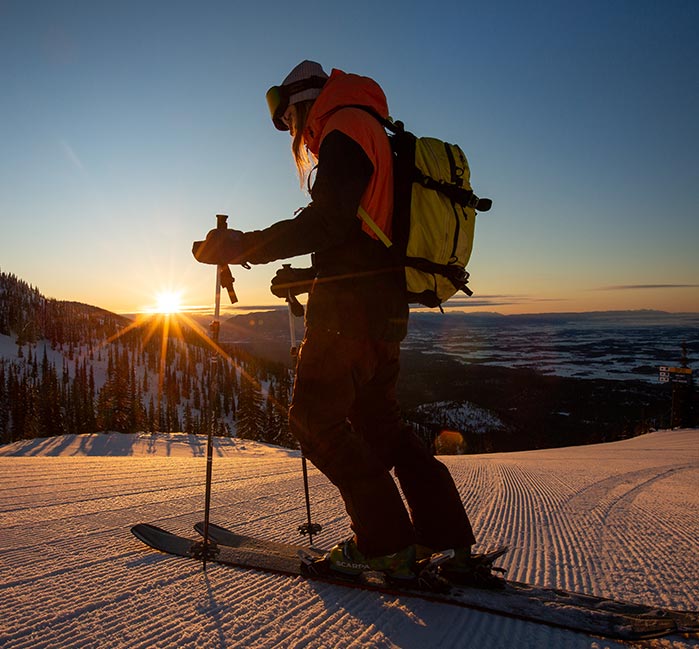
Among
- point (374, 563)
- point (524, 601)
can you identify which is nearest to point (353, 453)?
point (374, 563)

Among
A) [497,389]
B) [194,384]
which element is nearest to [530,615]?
[194,384]

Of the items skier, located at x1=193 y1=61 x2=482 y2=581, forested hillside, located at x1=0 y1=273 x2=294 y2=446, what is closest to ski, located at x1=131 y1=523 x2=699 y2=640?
skier, located at x1=193 y1=61 x2=482 y2=581

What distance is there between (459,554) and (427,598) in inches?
11.6

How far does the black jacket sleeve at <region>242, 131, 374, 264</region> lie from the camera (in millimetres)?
1752

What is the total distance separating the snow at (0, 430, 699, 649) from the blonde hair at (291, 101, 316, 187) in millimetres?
1972

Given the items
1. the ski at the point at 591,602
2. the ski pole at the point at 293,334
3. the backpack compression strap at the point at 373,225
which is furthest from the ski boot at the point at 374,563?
the backpack compression strap at the point at 373,225

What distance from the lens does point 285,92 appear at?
7.09 feet

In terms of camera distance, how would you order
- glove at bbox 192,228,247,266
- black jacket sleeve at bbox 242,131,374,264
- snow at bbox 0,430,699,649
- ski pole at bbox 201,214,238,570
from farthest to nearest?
ski pole at bbox 201,214,238,570, glove at bbox 192,228,247,266, black jacket sleeve at bbox 242,131,374,264, snow at bbox 0,430,699,649

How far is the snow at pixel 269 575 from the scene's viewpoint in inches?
58.6

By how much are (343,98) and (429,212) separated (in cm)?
60

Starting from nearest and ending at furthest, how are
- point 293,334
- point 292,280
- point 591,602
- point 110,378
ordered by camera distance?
point 591,602 < point 292,280 < point 293,334 < point 110,378

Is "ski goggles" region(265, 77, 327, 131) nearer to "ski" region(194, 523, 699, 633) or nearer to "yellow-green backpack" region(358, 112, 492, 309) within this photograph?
"yellow-green backpack" region(358, 112, 492, 309)

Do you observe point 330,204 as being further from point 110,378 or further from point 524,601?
point 110,378

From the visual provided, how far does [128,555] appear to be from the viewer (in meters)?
2.19
